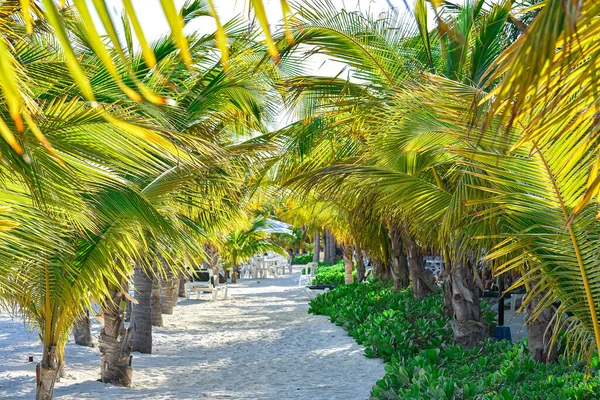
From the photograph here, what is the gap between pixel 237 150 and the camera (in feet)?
24.3

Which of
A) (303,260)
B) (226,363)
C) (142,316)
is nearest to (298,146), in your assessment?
(226,363)

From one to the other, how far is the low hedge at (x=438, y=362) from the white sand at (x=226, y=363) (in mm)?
375

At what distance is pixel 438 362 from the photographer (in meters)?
8.00

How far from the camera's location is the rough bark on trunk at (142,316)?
423 inches

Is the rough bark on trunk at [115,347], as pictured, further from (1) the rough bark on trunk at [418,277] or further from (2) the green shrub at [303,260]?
(2) the green shrub at [303,260]

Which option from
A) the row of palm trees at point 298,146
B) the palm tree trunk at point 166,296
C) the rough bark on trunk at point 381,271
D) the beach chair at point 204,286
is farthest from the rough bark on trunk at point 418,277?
the beach chair at point 204,286

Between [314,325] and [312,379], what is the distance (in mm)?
5441

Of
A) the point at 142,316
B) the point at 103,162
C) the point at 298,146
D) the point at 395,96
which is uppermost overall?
the point at 298,146

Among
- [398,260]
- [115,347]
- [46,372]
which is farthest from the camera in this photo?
[398,260]

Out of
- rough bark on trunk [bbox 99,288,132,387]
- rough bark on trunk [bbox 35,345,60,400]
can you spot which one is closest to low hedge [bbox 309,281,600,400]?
rough bark on trunk [bbox 35,345,60,400]

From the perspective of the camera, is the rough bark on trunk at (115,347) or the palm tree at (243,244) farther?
the palm tree at (243,244)

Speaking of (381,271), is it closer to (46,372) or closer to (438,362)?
(438,362)

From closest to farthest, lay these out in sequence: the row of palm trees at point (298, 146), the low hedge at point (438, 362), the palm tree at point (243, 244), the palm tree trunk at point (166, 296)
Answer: the row of palm trees at point (298, 146) < the low hedge at point (438, 362) < the palm tree trunk at point (166, 296) < the palm tree at point (243, 244)

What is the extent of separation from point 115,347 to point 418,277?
6.71 metres
